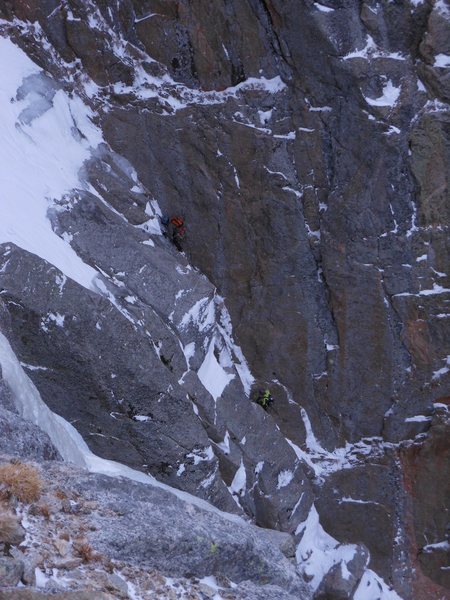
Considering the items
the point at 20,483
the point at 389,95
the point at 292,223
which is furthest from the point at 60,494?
the point at 389,95

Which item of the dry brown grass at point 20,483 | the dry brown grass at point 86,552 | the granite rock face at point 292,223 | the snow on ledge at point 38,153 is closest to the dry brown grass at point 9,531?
the dry brown grass at point 20,483

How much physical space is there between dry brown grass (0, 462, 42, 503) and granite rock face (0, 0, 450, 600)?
8337 millimetres

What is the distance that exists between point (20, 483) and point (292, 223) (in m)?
12.5

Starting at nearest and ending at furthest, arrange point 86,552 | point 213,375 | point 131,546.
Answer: point 86,552
point 131,546
point 213,375

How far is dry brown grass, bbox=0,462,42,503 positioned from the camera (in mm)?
6754

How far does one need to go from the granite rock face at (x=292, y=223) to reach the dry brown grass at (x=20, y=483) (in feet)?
27.4

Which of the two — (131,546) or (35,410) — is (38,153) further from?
(131,546)

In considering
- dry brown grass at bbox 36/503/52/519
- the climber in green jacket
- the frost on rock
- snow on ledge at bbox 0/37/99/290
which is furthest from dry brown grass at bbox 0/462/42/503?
the frost on rock

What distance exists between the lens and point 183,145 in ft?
60.1

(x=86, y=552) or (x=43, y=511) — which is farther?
(x=43, y=511)

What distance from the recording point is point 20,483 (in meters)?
6.82

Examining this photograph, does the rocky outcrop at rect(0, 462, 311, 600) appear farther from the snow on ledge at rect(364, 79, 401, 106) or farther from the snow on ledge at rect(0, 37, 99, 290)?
the snow on ledge at rect(364, 79, 401, 106)

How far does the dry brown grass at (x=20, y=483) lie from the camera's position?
6.75 meters

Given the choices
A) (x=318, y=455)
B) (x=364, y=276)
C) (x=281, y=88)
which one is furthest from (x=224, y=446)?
(x=281, y=88)
